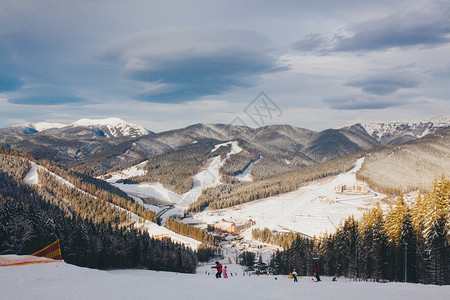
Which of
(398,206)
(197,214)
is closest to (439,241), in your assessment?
(398,206)

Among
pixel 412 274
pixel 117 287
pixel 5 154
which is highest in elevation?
pixel 5 154

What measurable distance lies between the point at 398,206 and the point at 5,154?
644 feet

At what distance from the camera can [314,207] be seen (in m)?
173

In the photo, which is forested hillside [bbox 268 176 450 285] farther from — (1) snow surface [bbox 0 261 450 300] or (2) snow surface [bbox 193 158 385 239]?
(2) snow surface [bbox 193 158 385 239]

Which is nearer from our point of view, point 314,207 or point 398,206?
point 398,206

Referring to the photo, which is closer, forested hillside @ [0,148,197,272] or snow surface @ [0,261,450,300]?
snow surface @ [0,261,450,300]

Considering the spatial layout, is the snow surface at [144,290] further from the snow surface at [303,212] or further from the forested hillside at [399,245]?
the snow surface at [303,212]

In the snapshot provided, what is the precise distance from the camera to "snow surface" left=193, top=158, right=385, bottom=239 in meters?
141

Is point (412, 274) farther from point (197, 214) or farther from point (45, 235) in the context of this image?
point (197, 214)

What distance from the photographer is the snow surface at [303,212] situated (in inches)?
5561

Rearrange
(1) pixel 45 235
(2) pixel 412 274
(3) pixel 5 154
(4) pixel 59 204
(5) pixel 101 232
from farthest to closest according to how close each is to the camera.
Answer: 1. (3) pixel 5 154
2. (4) pixel 59 204
3. (5) pixel 101 232
4. (1) pixel 45 235
5. (2) pixel 412 274

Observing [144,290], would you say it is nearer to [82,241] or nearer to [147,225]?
[82,241]

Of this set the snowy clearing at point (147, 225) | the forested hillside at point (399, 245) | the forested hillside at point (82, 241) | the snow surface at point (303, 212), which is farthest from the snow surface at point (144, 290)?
the snow surface at point (303, 212)

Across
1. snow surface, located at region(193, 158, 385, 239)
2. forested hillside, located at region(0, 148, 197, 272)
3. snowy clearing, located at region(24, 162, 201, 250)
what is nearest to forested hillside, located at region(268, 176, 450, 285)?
forested hillside, located at region(0, 148, 197, 272)
